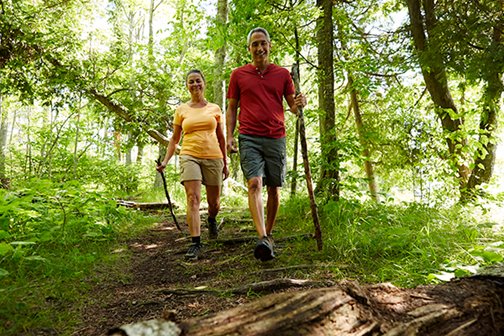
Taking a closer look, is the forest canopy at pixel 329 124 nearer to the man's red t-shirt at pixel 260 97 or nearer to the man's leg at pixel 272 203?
the man's leg at pixel 272 203

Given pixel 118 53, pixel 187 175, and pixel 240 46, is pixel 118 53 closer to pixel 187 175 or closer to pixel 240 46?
pixel 240 46

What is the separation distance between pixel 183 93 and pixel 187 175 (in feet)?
29.3

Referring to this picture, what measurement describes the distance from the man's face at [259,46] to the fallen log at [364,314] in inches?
114

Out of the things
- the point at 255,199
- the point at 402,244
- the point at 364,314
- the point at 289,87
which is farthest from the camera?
the point at 289,87

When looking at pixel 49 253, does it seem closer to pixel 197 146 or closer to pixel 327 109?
pixel 197 146

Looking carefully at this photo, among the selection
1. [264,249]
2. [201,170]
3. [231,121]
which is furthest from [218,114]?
[264,249]

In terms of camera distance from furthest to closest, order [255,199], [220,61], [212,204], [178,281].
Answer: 1. [220,61]
2. [212,204]
3. [255,199]
4. [178,281]

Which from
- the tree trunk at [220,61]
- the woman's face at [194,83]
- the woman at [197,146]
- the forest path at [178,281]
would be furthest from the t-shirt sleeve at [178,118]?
the tree trunk at [220,61]

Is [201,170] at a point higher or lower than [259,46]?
lower

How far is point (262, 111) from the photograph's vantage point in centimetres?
399

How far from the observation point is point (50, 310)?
8.34 ft

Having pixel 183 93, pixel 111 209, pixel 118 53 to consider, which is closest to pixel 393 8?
pixel 183 93

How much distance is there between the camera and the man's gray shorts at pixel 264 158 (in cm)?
390

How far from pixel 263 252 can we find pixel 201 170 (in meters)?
1.61
